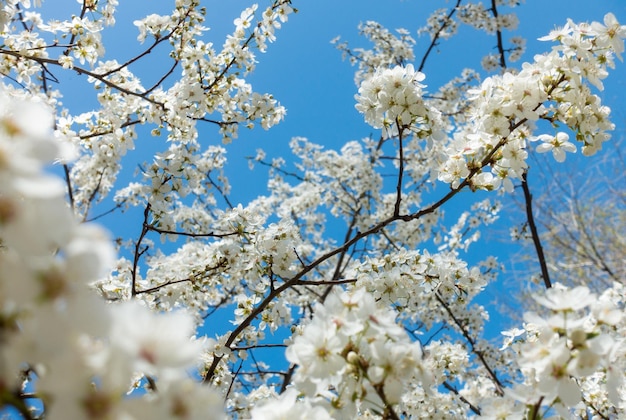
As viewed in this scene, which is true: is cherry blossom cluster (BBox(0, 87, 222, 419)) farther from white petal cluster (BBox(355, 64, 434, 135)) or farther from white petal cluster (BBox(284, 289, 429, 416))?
white petal cluster (BBox(355, 64, 434, 135))

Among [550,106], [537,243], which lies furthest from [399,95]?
[537,243]

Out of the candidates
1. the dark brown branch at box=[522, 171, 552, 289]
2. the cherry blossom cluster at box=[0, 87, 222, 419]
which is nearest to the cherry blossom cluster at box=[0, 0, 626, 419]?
the cherry blossom cluster at box=[0, 87, 222, 419]

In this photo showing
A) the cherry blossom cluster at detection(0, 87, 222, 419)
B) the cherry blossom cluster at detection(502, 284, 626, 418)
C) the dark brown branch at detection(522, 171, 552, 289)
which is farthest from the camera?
the dark brown branch at detection(522, 171, 552, 289)

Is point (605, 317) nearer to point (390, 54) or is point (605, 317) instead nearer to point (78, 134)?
point (78, 134)

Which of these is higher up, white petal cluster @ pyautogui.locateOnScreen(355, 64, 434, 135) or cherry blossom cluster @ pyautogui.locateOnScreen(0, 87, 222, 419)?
white petal cluster @ pyautogui.locateOnScreen(355, 64, 434, 135)

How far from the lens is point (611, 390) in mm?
1507

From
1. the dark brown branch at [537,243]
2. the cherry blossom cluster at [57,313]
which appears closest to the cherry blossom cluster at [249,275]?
the cherry blossom cluster at [57,313]

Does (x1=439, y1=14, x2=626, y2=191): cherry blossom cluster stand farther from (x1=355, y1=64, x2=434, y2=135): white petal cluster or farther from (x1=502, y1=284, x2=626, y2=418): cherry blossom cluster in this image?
(x1=502, y1=284, x2=626, y2=418): cherry blossom cluster

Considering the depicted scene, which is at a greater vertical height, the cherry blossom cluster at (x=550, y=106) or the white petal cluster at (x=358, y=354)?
the cherry blossom cluster at (x=550, y=106)

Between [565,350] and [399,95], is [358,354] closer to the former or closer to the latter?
[565,350]

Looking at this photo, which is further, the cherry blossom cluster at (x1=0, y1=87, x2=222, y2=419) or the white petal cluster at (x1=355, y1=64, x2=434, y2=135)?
the white petal cluster at (x1=355, y1=64, x2=434, y2=135)

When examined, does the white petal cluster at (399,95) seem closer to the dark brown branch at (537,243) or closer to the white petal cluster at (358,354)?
the white petal cluster at (358,354)

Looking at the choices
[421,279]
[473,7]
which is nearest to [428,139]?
[421,279]

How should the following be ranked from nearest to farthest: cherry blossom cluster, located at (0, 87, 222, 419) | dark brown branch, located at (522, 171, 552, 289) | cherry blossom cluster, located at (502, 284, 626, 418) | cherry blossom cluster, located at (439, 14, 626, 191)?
cherry blossom cluster, located at (0, 87, 222, 419)
cherry blossom cluster, located at (502, 284, 626, 418)
cherry blossom cluster, located at (439, 14, 626, 191)
dark brown branch, located at (522, 171, 552, 289)
